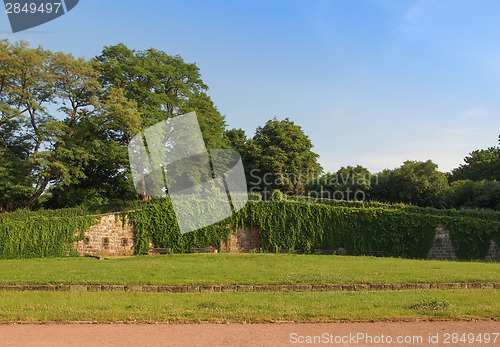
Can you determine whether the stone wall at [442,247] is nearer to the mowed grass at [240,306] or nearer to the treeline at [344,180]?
the treeline at [344,180]

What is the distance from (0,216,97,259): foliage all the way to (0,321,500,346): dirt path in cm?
1661

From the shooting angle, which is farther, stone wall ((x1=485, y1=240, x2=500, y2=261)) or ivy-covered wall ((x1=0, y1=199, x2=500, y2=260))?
stone wall ((x1=485, y1=240, x2=500, y2=261))

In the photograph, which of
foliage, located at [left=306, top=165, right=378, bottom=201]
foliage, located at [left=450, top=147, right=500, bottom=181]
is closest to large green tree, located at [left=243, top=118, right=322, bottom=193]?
foliage, located at [left=306, top=165, right=378, bottom=201]

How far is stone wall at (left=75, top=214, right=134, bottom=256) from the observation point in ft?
77.2

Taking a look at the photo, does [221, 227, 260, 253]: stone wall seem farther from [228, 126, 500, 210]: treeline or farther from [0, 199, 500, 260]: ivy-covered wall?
[228, 126, 500, 210]: treeline

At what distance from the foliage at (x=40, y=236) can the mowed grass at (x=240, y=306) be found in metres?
12.6

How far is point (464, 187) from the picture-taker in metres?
37.1

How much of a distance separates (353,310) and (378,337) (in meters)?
1.86

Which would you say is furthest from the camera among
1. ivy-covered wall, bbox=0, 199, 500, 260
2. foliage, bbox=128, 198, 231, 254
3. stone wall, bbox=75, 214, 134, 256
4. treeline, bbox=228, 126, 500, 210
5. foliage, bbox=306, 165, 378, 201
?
foliage, bbox=306, 165, 378, 201

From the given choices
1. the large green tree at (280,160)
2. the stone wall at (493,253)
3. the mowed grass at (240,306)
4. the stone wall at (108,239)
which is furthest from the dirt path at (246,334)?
the large green tree at (280,160)

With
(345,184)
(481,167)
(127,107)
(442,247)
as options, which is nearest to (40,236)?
(127,107)

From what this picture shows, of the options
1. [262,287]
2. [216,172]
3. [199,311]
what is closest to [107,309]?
[199,311]

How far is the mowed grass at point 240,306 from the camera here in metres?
7.94

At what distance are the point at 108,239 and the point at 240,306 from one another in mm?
17187
